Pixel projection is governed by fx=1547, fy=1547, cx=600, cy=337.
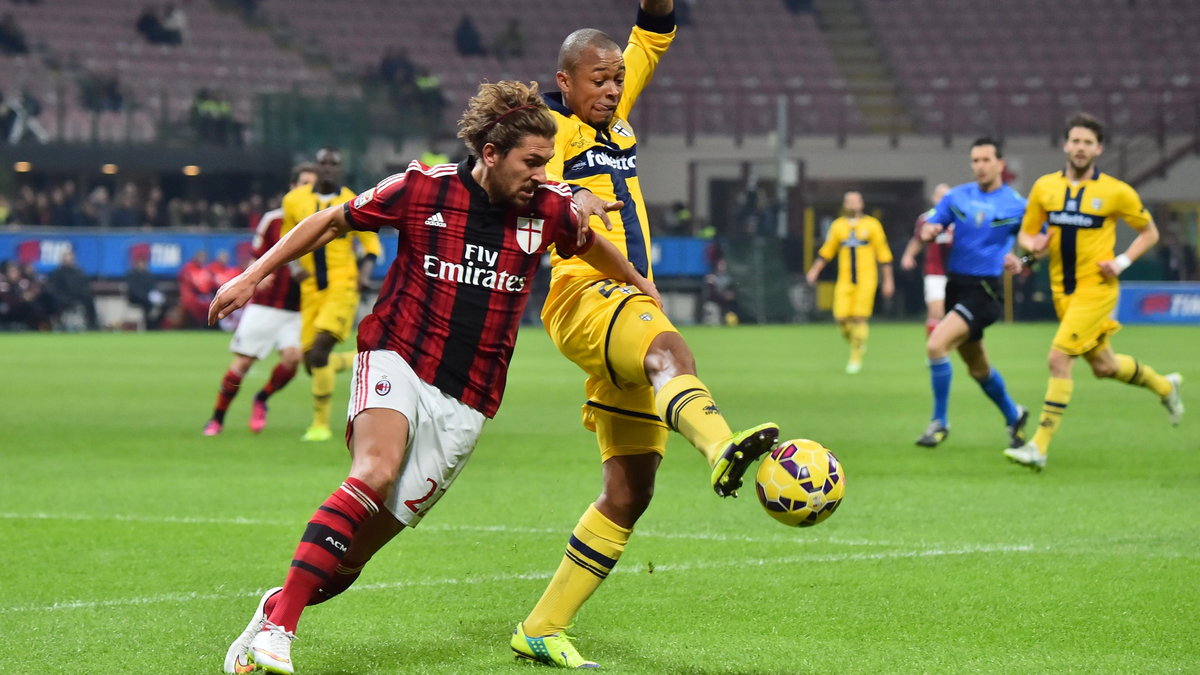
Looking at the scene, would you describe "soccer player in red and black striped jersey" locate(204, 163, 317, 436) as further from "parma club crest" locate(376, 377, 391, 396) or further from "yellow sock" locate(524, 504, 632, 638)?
"parma club crest" locate(376, 377, 391, 396)

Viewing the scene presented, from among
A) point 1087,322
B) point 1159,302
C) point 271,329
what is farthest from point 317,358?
point 1159,302

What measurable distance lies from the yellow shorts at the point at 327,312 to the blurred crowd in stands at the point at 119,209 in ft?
62.7

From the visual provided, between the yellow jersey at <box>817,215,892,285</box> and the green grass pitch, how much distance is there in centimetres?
748

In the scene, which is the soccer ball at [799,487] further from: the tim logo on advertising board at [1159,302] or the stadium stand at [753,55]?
the tim logo on advertising board at [1159,302]

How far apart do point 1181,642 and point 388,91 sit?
3122 centimetres

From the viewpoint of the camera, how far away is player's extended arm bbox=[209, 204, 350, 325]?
4.77m

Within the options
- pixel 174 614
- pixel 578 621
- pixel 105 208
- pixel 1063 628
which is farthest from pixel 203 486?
pixel 105 208

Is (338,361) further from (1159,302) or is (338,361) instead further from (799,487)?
(1159,302)

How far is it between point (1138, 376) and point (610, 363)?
7.43 metres

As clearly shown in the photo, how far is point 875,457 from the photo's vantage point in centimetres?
1141

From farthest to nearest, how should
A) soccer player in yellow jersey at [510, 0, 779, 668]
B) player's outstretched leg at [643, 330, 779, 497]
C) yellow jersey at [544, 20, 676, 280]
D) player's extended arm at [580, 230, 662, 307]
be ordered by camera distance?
yellow jersey at [544, 20, 676, 280]
player's extended arm at [580, 230, 662, 307]
soccer player in yellow jersey at [510, 0, 779, 668]
player's outstretched leg at [643, 330, 779, 497]

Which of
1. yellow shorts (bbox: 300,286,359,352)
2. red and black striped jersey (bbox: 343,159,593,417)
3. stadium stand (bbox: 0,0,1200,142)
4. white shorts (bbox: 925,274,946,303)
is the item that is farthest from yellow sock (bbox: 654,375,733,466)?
stadium stand (bbox: 0,0,1200,142)

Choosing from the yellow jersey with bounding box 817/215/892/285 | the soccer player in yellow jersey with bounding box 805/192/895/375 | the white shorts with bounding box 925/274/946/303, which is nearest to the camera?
the white shorts with bounding box 925/274/946/303

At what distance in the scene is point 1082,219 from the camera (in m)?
11.0
